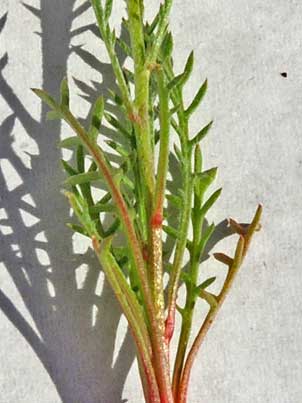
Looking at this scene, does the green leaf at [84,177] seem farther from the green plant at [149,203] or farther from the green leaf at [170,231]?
the green leaf at [170,231]

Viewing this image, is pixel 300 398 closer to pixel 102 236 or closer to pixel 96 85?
pixel 102 236

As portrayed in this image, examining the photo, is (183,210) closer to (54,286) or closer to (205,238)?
(205,238)

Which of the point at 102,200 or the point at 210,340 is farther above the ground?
the point at 102,200

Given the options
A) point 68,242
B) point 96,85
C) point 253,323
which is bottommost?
point 253,323

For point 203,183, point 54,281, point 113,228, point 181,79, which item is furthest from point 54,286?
point 181,79

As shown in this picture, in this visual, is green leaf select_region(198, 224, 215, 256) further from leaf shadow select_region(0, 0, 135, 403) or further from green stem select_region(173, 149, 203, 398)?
leaf shadow select_region(0, 0, 135, 403)

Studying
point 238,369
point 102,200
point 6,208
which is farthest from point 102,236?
point 238,369

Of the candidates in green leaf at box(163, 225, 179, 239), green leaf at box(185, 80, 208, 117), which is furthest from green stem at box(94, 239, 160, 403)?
green leaf at box(185, 80, 208, 117)
